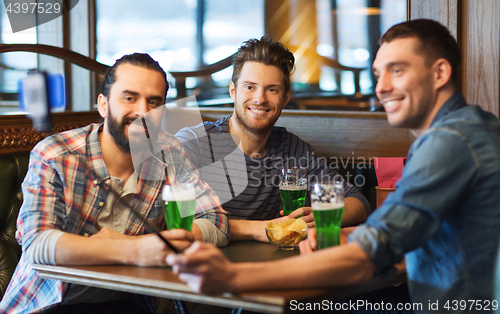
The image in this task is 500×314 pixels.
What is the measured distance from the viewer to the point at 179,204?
4.43ft

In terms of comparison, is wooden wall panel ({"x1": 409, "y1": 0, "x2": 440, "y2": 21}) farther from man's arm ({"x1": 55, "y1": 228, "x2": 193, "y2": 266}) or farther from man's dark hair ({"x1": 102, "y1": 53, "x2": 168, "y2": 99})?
man's arm ({"x1": 55, "y1": 228, "x2": 193, "y2": 266})

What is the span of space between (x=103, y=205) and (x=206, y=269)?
2.25 ft

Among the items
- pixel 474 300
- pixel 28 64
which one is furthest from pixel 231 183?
pixel 28 64

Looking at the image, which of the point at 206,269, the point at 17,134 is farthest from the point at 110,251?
the point at 17,134

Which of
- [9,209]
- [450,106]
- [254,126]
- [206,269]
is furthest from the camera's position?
[254,126]

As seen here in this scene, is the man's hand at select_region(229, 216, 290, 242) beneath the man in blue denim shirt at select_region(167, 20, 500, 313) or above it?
beneath

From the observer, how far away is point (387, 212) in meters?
1.02

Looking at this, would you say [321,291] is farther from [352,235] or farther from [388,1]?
[388,1]

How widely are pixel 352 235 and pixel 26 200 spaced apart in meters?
0.94

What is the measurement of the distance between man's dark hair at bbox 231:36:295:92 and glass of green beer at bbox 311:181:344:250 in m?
0.95

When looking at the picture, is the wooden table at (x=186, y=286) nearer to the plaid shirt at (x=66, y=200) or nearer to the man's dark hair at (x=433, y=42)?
the plaid shirt at (x=66, y=200)

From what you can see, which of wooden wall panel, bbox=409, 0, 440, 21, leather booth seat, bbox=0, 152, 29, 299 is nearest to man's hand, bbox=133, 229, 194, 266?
leather booth seat, bbox=0, 152, 29, 299

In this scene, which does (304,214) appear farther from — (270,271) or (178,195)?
(270,271)

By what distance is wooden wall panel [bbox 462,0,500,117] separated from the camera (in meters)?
2.02
